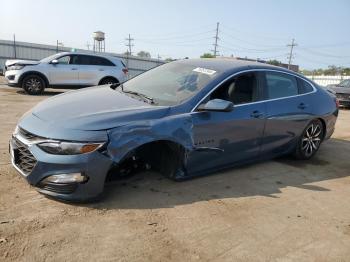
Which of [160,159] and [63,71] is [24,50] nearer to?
[63,71]

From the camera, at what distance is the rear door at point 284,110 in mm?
5367

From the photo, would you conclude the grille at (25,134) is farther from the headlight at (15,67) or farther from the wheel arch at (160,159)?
the headlight at (15,67)

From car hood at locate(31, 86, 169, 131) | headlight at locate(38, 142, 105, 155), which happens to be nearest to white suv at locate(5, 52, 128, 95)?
car hood at locate(31, 86, 169, 131)

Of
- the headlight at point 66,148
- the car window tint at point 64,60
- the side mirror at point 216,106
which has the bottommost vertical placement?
the headlight at point 66,148

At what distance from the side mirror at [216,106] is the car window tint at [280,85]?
3.79ft

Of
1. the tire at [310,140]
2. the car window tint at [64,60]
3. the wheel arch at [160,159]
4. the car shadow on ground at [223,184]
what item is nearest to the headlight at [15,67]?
the car window tint at [64,60]

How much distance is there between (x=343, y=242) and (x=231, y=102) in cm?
196

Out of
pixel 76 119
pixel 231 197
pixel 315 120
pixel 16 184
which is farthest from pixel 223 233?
pixel 315 120

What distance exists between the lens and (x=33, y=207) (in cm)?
371

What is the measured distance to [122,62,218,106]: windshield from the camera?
460cm

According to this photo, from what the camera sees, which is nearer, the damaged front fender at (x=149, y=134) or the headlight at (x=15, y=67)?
the damaged front fender at (x=149, y=134)

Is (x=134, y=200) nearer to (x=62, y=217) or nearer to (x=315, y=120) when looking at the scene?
(x=62, y=217)

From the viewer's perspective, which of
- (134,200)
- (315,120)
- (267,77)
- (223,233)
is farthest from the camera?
(315,120)

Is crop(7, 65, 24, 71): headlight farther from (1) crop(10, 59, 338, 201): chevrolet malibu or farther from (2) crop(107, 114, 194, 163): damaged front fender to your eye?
(2) crop(107, 114, 194, 163): damaged front fender
